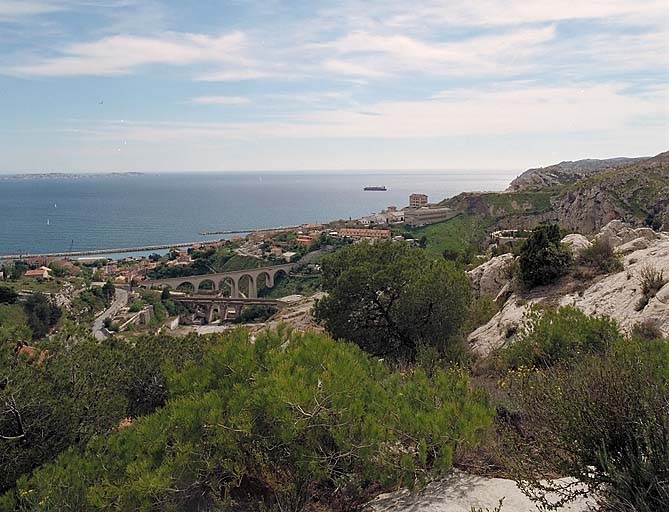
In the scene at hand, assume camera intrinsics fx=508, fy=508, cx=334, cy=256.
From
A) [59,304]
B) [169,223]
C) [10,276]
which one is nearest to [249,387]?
[59,304]

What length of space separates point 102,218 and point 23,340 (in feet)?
462

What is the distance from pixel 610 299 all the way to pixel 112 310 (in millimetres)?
44467

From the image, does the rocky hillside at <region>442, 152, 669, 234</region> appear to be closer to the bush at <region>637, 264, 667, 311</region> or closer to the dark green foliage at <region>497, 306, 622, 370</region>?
the bush at <region>637, 264, 667, 311</region>

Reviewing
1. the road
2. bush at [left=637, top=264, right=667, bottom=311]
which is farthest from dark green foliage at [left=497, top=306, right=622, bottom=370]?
the road

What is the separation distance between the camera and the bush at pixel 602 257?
14047mm

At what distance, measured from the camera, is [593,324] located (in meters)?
8.16

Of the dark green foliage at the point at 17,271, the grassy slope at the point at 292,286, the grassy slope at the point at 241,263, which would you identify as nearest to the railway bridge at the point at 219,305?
the grassy slope at the point at 292,286

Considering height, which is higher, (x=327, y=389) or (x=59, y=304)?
(x=327, y=389)

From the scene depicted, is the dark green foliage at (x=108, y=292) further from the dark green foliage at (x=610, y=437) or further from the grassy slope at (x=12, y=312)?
the dark green foliage at (x=610, y=437)

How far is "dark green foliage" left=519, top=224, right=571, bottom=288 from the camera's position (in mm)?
14836

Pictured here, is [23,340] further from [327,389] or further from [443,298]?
[443,298]

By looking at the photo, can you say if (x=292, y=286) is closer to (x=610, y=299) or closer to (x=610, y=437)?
(x=610, y=299)

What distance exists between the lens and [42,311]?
39906mm

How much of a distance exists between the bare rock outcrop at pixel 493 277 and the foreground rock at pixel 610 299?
7.56 ft
